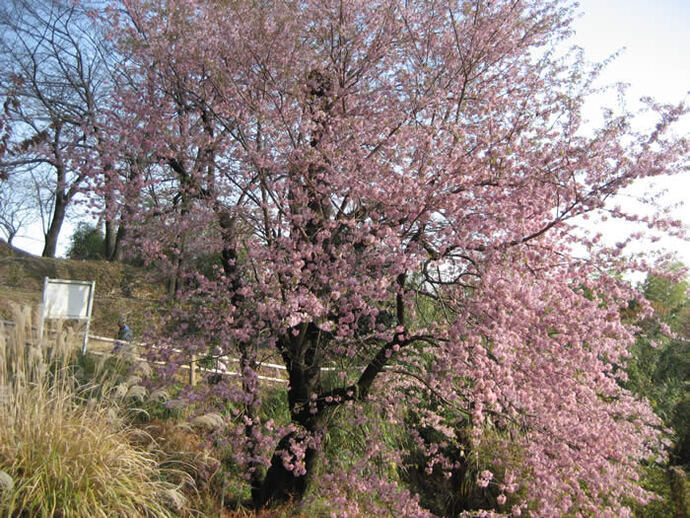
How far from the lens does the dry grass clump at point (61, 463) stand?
10.6 ft

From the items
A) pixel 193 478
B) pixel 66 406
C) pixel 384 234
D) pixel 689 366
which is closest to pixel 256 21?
pixel 384 234

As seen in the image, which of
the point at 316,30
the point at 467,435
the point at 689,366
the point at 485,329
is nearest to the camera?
the point at 485,329

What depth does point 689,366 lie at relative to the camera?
10.7 m

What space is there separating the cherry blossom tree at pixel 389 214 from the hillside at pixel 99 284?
8.52 meters

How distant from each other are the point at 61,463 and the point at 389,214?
2.94 metres

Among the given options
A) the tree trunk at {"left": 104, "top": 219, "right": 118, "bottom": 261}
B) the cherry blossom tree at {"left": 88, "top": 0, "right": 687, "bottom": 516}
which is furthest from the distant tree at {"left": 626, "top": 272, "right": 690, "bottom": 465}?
the tree trunk at {"left": 104, "top": 219, "right": 118, "bottom": 261}

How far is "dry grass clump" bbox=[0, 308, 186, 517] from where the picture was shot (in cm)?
324

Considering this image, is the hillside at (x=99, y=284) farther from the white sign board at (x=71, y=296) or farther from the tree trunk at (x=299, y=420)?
the tree trunk at (x=299, y=420)

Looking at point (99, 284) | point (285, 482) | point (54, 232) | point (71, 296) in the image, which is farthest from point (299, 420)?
point (54, 232)

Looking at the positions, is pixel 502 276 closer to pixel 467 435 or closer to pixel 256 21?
pixel 256 21

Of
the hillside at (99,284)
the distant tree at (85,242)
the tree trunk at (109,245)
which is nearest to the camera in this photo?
the hillside at (99,284)

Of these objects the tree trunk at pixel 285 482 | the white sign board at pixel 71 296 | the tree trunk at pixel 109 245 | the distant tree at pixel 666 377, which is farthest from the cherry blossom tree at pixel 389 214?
the tree trunk at pixel 109 245

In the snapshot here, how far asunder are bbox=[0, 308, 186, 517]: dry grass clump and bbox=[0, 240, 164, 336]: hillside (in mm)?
8509

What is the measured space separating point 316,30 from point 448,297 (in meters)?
2.87
